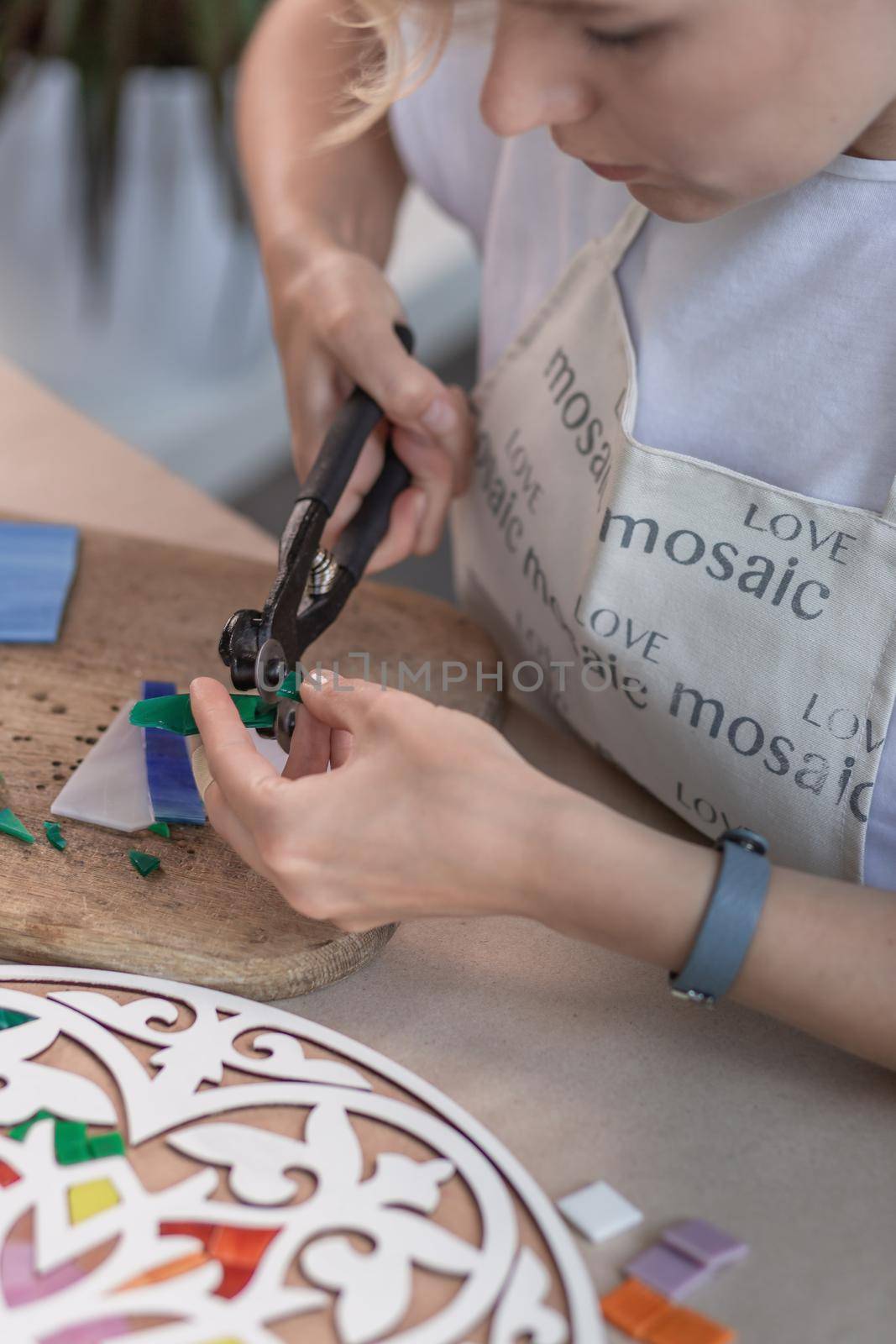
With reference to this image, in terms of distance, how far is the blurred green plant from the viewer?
2062 millimetres

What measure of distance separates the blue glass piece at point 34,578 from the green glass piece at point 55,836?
0.76 ft

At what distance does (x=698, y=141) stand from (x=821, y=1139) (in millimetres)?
496

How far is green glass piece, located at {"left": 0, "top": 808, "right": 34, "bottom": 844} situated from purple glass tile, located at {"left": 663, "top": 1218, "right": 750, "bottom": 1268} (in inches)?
17.1

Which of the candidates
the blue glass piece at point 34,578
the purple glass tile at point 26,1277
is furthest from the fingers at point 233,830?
the blue glass piece at point 34,578

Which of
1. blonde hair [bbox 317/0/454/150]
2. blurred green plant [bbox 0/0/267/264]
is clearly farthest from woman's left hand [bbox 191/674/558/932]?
blurred green plant [bbox 0/0/267/264]

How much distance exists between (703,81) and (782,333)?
230mm

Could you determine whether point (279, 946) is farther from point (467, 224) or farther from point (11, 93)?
point (11, 93)

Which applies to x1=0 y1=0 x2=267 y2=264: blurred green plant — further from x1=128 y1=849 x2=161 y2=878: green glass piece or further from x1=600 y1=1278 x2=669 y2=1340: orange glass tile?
x1=600 y1=1278 x2=669 y2=1340: orange glass tile

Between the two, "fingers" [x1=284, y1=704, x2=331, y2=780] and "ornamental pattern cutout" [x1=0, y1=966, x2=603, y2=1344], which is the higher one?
"fingers" [x1=284, y1=704, x2=331, y2=780]

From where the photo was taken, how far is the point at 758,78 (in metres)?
0.60

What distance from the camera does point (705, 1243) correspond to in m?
0.58

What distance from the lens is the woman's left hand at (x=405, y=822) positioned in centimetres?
64

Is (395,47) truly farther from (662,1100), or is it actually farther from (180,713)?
(662,1100)

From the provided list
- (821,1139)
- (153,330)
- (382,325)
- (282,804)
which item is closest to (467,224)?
(382,325)
